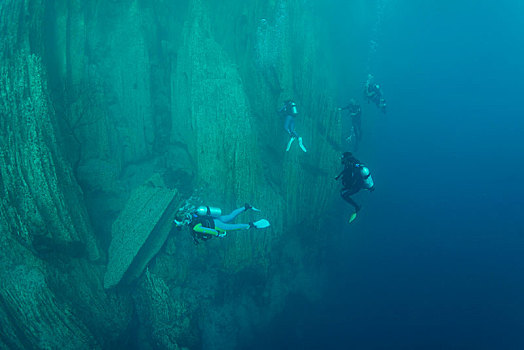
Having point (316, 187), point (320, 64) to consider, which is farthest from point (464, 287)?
point (320, 64)

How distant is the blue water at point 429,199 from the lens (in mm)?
13125

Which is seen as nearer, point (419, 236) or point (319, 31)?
point (319, 31)

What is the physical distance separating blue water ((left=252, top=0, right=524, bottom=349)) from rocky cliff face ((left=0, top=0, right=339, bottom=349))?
323cm

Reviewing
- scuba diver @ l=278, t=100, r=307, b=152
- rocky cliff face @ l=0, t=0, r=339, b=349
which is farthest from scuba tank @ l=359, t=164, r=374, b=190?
rocky cliff face @ l=0, t=0, r=339, b=349

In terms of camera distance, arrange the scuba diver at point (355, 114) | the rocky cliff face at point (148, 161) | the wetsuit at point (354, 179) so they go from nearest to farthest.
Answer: the rocky cliff face at point (148, 161) < the wetsuit at point (354, 179) < the scuba diver at point (355, 114)

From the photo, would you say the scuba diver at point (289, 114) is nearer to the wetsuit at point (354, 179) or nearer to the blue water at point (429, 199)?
the wetsuit at point (354, 179)

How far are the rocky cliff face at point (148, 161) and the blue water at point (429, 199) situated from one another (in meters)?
3.23

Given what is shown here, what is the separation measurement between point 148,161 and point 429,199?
43.5 feet

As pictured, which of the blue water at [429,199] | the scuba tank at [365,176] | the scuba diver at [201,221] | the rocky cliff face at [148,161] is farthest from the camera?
the blue water at [429,199]

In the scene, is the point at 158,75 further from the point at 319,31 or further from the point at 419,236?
the point at 419,236

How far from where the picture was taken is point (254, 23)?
9711mm

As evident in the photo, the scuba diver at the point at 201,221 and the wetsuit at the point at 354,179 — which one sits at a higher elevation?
the wetsuit at the point at 354,179

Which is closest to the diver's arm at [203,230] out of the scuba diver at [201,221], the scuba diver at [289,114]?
the scuba diver at [201,221]

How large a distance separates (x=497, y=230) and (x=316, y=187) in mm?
10517
